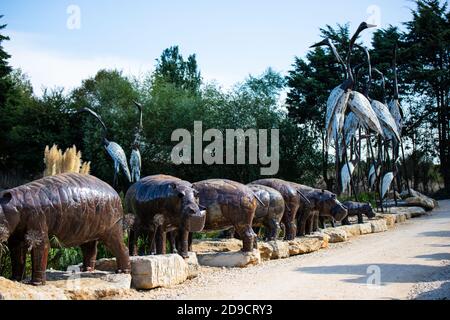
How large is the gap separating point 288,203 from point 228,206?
279 cm

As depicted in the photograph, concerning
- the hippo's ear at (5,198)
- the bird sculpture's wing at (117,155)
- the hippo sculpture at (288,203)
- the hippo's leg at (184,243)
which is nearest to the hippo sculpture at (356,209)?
the hippo sculpture at (288,203)

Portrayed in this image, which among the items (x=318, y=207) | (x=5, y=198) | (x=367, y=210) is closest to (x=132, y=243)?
(x=5, y=198)

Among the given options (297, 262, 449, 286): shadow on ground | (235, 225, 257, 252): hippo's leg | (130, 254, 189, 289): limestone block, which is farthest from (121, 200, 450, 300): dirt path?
(235, 225, 257, 252): hippo's leg

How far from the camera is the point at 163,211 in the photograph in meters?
7.20

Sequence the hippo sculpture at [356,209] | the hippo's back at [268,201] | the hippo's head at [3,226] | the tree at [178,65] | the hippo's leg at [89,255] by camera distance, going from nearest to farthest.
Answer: the hippo's head at [3,226] < the hippo's leg at [89,255] < the hippo's back at [268,201] < the hippo sculpture at [356,209] < the tree at [178,65]

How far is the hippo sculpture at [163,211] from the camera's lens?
7.06 meters

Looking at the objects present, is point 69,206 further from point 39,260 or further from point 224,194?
point 224,194

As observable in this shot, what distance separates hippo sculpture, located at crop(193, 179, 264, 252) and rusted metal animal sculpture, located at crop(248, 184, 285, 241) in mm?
1187

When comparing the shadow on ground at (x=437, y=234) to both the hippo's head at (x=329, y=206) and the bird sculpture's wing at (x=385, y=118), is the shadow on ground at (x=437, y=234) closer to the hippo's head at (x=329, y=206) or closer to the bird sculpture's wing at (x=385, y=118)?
the hippo's head at (x=329, y=206)

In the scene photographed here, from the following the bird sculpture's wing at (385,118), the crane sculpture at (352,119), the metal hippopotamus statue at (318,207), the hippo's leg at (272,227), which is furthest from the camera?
the bird sculpture's wing at (385,118)

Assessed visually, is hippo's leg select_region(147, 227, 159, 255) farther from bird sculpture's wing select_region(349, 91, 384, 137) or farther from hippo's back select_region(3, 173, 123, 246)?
bird sculpture's wing select_region(349, 91, 384, 137)

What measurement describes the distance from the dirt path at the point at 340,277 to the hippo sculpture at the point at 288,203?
758 mm

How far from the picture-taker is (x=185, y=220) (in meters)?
7.05
